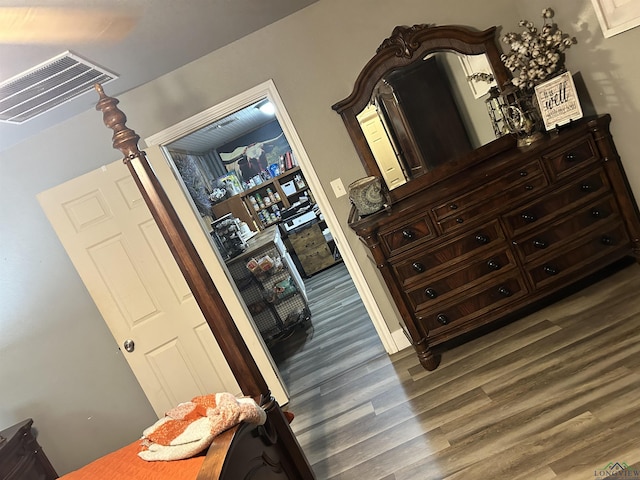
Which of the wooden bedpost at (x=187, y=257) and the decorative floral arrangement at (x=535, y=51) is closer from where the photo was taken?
the wooden bedpost at (x=187, y=257)

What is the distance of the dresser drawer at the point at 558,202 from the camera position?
9.53 ft

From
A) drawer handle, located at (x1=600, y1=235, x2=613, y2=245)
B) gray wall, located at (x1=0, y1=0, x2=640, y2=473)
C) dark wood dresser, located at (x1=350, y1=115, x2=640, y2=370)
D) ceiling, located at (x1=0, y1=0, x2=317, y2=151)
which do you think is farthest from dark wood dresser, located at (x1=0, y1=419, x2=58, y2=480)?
drawer handle, located at (x1=600, y1=235, x2=613, y2=245)

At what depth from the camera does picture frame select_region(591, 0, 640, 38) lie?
2.48 m

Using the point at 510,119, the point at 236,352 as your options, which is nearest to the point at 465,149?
the point at 510,119

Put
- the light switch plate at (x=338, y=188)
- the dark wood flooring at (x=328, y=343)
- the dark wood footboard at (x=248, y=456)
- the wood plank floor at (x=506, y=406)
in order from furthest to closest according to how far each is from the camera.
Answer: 1. the dark wood flooring at (x=328, y=343)
2. the light switch plate at (x=338, y=188)
3. the wood plank floor at (x=506, y=406)
4. the dark wood footboard at (x=248, y=456)

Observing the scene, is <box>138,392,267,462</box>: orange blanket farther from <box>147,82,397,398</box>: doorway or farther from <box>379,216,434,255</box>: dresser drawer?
<box>147,82,397,398</box>: doorway

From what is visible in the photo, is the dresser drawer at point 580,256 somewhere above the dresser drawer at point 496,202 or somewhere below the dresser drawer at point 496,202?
below

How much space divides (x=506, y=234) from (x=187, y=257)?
1926 millimetres

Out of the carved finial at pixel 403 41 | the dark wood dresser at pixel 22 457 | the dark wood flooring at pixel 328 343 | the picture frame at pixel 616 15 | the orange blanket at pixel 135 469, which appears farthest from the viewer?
the dark wood flooring at pixel 328 343

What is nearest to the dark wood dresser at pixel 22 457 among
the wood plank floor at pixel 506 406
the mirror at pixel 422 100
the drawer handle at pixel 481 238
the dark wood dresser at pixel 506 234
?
the wood plank floor at pixel 506 406

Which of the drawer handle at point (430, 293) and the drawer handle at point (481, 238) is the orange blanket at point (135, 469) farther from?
the drawer handle at point (481, 238)

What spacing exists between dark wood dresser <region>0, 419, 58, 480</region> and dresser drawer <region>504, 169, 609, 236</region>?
323cm

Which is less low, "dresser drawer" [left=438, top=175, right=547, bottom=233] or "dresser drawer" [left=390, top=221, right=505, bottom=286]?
"dresser drawer" [left=438, top=175, right=547, bottom=233]

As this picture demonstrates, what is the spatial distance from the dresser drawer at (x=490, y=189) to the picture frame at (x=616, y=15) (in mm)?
798
